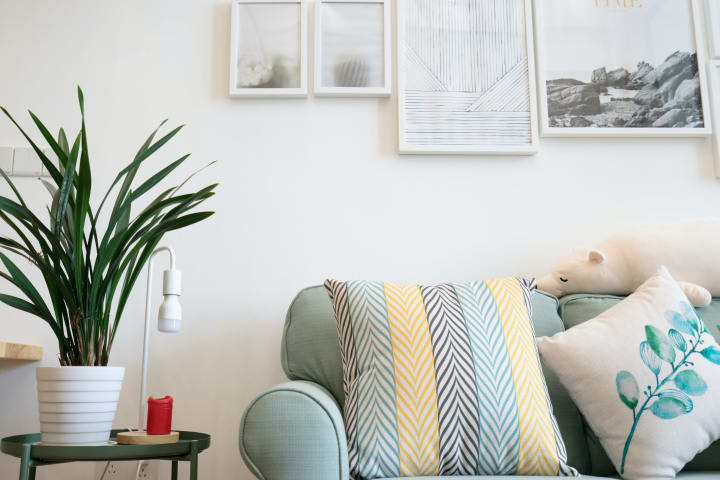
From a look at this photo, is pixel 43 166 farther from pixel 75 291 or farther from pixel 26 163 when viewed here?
pixel 75 291

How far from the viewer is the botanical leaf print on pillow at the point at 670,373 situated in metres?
1.25

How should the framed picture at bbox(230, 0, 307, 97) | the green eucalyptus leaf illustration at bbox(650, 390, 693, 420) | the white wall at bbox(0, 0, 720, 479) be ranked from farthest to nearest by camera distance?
the framed picture at bbox(230, 0, 307, 97)
the white wall at bbox(0, 0, 720, 479)
the green eucalyptus leaf illustration at bbox(650, 390, 693, 420)

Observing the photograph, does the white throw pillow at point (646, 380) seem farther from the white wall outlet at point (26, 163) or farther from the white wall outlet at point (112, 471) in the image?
the white wall outlet at point (26, 163)

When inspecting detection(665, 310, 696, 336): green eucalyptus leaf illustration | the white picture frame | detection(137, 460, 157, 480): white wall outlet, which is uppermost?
the white picture frame

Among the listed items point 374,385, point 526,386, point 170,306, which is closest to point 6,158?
point 170,306

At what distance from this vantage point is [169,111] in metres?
1.89

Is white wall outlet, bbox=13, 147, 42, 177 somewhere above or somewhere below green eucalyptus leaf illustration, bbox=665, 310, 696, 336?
above

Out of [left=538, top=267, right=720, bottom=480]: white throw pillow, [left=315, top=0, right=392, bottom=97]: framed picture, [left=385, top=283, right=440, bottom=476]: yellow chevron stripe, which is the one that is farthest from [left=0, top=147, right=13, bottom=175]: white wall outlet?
[left=538, top=267, right=720, bottom=480]: white throw pillow

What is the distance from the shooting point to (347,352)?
1.32 m

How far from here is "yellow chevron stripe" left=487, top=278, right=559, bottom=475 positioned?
3.83 ft

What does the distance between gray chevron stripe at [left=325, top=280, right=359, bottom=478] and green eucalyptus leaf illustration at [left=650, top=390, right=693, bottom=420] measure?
60 cm

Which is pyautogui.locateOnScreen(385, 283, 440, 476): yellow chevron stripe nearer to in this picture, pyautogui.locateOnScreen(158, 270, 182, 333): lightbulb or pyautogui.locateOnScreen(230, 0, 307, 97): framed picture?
pyautogui.locateOnScreen(158, 270, 182, 333): lightbulb

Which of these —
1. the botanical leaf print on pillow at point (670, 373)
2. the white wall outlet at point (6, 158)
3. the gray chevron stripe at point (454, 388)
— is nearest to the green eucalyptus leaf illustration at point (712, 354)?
the botanical leaf print on pillow at point (670, 373)

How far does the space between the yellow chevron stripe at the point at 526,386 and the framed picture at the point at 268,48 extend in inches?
36.2
